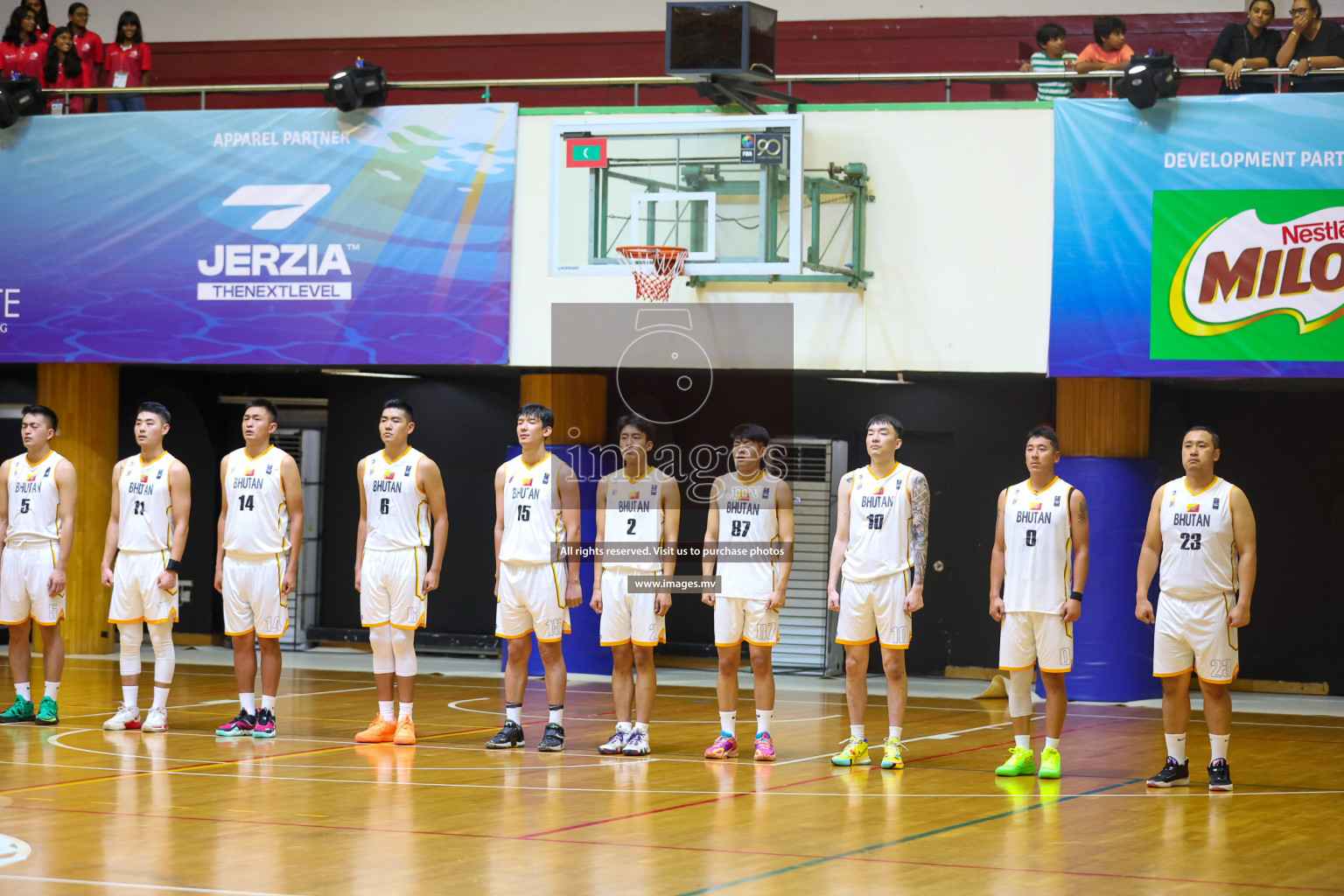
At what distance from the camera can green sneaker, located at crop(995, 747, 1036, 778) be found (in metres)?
8.39

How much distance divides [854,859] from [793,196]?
6.71 metres

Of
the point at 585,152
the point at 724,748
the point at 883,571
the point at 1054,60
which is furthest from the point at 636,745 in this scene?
the point at 1054,60

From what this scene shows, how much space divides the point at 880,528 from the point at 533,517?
211cm

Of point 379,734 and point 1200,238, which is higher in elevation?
point 1200,238

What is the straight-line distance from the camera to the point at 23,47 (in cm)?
1498

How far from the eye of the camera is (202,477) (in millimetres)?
16281

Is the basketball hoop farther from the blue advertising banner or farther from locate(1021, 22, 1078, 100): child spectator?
locate(1021, 22, 1078, 100): child spectator

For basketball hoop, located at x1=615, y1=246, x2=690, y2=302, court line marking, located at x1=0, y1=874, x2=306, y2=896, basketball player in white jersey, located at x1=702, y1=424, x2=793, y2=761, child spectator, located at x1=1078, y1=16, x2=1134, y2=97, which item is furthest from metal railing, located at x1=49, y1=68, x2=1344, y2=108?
court line marking, located at x1=0, y1=874, x2=306, y2=896

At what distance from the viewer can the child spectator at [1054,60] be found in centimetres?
1268

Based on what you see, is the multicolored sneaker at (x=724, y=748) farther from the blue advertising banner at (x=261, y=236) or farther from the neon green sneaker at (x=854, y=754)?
the blue advertising banner at (x=261, y=236)

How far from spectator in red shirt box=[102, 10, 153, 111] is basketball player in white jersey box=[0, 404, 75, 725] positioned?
5.75 meters

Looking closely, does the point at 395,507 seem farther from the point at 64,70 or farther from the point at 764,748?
the point at 64,70

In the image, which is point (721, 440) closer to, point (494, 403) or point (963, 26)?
point (494, 403)

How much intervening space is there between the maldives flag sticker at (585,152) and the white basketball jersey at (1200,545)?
5945mm
